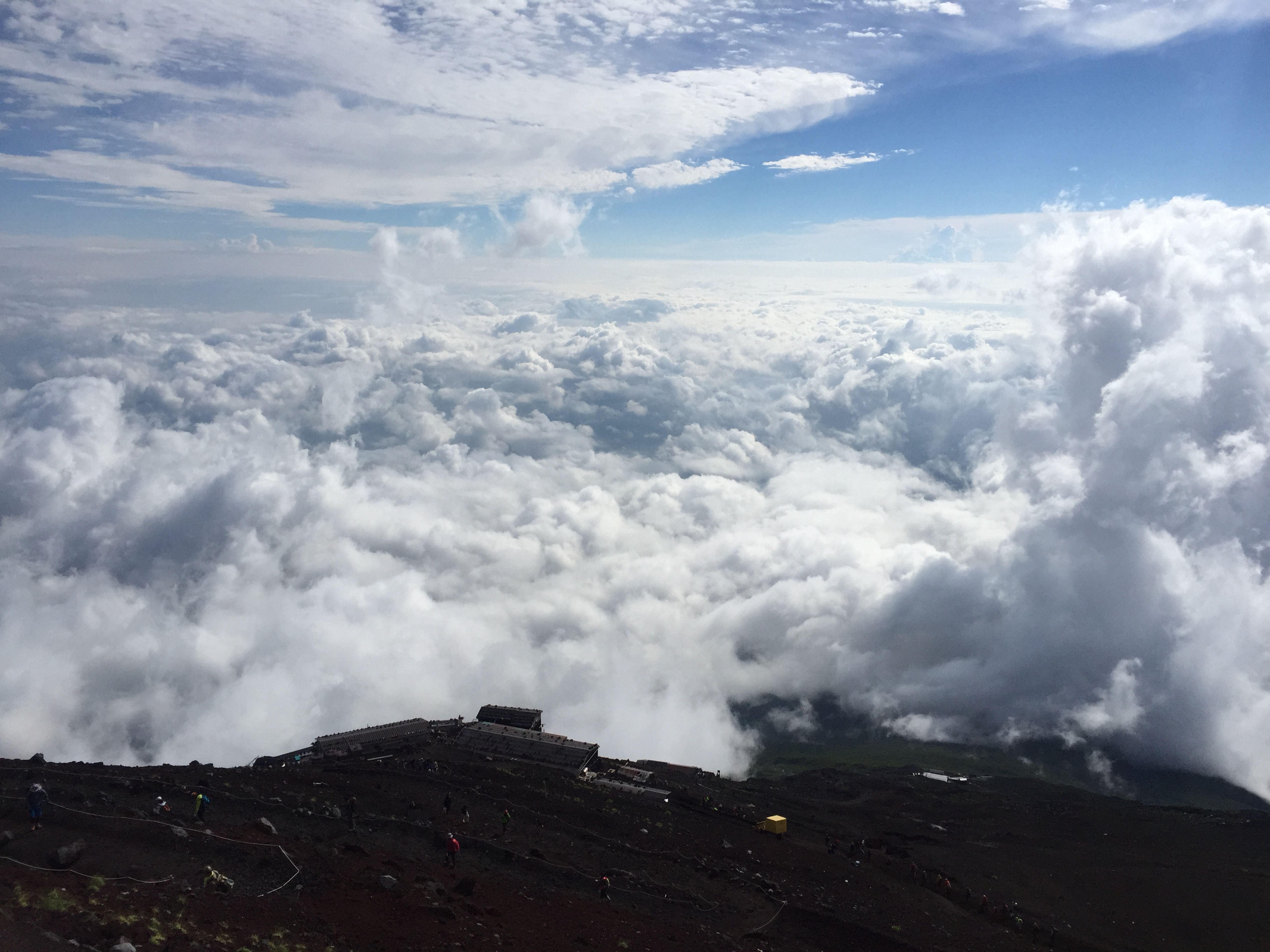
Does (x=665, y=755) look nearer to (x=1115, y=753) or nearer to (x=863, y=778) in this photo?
(x=863, y=778)

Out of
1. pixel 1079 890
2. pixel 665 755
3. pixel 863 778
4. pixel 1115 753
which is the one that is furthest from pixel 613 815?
pixel 1115 753

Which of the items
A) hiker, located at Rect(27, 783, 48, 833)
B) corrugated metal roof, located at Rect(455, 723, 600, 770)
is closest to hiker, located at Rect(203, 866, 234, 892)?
hiker, located at Rect(27, 783, 48, 833)

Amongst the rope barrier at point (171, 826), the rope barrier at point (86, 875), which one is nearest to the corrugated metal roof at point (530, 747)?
the rope barrier at point (171, 826)

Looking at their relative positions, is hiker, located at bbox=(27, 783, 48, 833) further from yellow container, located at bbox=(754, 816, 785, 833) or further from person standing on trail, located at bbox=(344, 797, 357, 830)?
yellow container, located at bbox=(754, 816, 785, 833)

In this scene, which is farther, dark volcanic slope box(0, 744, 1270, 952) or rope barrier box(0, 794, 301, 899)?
rope barrier box(0, 794, 301, 899)

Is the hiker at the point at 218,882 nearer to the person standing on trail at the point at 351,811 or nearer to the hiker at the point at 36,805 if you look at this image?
the hiker at the point at 36,805
